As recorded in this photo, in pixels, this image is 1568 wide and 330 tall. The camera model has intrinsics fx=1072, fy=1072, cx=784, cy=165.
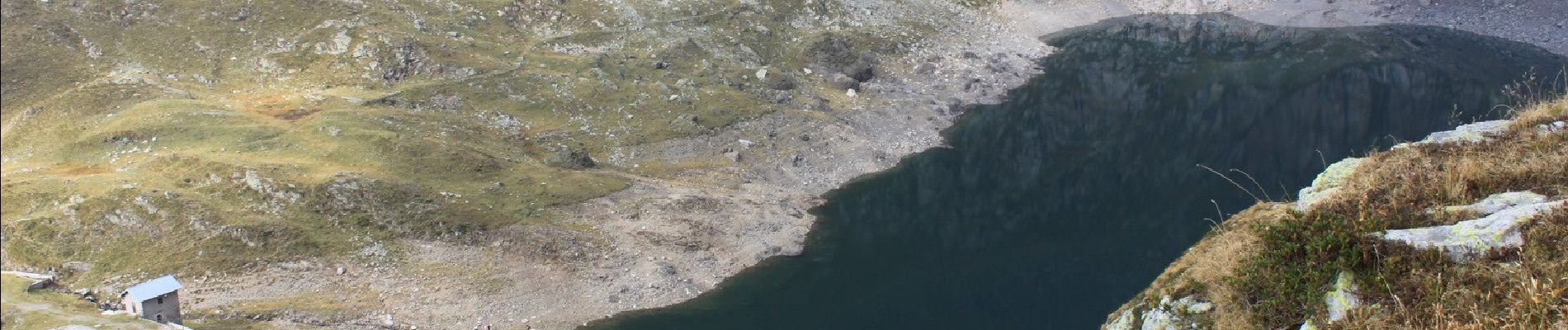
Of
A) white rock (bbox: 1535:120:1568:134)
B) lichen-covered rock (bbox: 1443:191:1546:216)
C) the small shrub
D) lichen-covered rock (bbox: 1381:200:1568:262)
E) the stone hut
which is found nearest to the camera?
lichen-covered rock (bbox: 1381:200:1568:262)

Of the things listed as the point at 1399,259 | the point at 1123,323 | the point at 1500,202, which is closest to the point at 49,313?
the point at 1123,323

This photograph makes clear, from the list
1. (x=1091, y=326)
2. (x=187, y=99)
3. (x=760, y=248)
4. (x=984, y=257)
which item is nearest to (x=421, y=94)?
(x=187, y=99)

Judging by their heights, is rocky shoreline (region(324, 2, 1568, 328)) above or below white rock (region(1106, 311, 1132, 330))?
below

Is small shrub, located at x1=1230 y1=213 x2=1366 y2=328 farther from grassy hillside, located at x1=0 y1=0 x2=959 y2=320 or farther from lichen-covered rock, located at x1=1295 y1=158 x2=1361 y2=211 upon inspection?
grassy hillside, located at x1=0 y1=0 x2=959 y2=320

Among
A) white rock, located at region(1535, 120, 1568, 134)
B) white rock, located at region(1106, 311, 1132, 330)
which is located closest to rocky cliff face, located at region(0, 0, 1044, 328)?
white rock, located at region(1106, 311, 1132, 330)

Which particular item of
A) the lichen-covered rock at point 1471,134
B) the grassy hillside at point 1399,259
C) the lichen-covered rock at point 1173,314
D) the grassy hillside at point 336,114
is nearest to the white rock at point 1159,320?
the lichen-covered rock at point 1173,314

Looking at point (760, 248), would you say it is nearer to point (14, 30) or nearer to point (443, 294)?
point (443, 294)

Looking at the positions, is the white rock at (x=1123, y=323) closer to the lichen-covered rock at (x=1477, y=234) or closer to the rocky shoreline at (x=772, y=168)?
the lichen-covered rock at (x=1477, y=234)
